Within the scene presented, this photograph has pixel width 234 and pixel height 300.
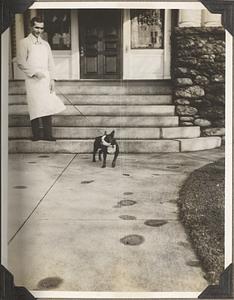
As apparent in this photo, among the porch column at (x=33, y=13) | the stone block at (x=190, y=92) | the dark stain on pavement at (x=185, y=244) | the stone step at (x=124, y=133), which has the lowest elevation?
the dark stain on pavement at (x=185, y=244)

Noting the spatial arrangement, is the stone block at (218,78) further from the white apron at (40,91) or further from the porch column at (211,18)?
the white apron at (40,91)

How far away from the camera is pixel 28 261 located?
74.7 inches

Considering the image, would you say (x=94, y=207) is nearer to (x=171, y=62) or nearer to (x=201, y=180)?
(x=201, y=180)

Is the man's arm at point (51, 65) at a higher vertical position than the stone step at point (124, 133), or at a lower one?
higher

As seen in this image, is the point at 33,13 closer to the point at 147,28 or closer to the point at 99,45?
the point at 99,45

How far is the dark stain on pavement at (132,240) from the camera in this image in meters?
1.91

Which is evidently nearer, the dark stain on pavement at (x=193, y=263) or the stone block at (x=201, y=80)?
the dark stain on pavement at (x=193, y=263)

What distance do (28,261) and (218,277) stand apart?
817 mm

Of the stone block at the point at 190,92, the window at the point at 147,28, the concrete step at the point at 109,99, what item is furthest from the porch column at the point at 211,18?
the concrete step at the point at 109,99

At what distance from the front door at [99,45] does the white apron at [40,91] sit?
0.16 m

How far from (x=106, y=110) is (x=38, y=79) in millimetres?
329

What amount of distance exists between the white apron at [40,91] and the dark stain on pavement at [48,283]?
70 cm

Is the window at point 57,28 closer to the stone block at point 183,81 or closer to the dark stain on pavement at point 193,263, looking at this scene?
the stone block at point 183,81

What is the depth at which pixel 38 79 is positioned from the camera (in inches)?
76.4
